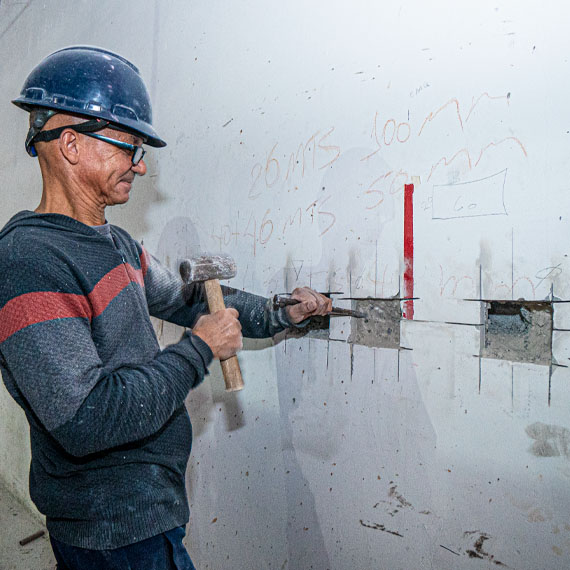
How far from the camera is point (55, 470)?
3.63 feet

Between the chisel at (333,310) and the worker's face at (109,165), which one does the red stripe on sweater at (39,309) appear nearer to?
the worker's face at (109,165)

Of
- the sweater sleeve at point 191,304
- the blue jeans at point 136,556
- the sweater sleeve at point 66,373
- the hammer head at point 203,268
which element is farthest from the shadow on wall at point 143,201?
the blue jeans at point 136,556

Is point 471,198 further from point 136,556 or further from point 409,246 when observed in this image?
point 136,556

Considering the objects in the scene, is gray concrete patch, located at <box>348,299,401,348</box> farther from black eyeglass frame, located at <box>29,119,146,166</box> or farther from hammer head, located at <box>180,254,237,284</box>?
black eyeglass frame, located at <box>29,119,146,166</box>

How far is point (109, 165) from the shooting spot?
3.81 feet

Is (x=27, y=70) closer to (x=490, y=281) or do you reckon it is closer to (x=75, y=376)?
(x=75, y=376)

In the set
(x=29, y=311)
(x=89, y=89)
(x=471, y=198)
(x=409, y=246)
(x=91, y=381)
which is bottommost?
(x=91, y=381)

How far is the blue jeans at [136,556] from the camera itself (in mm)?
1081

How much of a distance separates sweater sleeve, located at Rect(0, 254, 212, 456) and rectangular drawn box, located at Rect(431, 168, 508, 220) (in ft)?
2.56

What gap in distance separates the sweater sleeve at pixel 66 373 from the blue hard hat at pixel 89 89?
39 cm

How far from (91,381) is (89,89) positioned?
27.2 inches

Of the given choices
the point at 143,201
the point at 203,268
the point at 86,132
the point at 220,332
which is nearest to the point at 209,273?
the point at 203,268


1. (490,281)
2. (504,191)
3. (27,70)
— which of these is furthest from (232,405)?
(27,70)

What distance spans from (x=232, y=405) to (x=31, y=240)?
3.36ft
